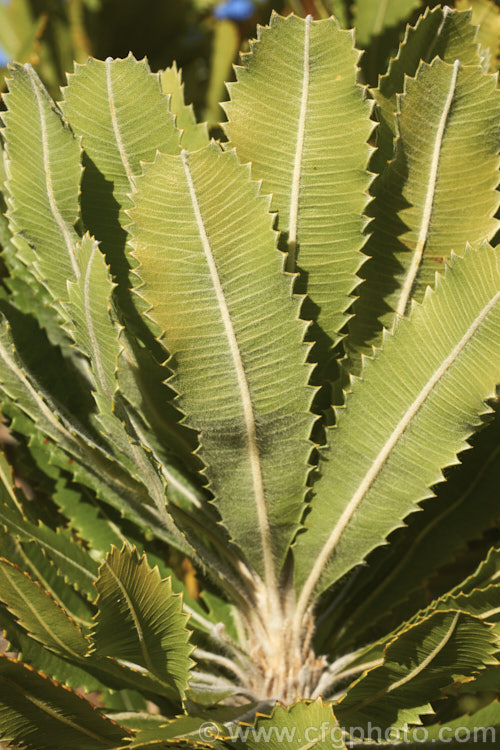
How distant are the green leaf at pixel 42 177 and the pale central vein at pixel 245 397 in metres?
0.18

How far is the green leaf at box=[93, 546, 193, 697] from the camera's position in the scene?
0.66 m

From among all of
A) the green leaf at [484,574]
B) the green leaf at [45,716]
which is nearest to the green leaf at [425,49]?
the green leaf at [484,574]

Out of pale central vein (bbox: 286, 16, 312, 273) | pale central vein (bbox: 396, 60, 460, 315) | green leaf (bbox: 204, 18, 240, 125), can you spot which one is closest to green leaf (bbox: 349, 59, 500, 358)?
pale central vein (bbox: 396, 60, 460, 315)

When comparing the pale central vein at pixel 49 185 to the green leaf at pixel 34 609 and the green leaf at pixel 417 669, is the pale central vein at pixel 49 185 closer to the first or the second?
the green leaf at pixel 34 609

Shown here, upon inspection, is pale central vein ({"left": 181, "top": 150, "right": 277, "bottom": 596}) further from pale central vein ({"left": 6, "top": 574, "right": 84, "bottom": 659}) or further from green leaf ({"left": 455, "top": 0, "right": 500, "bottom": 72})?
green leaf ({"left": 455, "top": 0, "right": 500, "bottom": 72})

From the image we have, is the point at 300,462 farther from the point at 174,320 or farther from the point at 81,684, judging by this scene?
the point at 81,684

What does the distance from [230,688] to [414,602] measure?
31 cm

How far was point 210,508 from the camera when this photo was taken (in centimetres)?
95

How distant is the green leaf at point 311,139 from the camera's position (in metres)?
0.80

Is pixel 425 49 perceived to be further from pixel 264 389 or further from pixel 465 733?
pixel 465 733

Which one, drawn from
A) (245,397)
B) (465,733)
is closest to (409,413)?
(245,397)

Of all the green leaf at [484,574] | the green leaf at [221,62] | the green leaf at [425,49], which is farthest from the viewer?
the green leaf at [221,62]

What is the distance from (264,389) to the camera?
0.77m

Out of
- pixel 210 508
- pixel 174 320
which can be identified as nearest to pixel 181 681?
pixel 210 508
